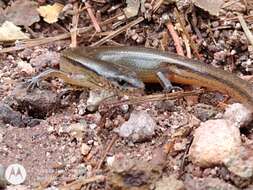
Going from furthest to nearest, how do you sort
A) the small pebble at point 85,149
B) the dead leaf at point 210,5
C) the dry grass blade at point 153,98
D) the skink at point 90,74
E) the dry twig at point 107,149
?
the dead leaf at point 210,5 < the skink at point 90,74 < the dry grass blade at point 153,98 < the small pebble at point 85,149 < the dry twig at point 107,149

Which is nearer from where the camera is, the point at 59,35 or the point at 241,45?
the point at 241,45

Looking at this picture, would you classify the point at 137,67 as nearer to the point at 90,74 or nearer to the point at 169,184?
the point at 90,74

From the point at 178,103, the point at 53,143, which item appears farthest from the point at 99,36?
the point at 53,143

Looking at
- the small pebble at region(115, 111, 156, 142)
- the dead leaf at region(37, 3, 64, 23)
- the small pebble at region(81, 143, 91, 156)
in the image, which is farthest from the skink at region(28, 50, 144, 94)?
the small pebble at region(81, 143, 91, 156)

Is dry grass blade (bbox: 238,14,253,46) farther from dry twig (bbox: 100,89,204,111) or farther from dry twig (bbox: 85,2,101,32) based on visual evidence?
dry twig (bbox: 85,2,101,32)

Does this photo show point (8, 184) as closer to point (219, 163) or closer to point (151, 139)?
point (151, 139)

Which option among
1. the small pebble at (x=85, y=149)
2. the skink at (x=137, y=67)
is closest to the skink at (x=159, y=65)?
the skink at (x=137, y=67)

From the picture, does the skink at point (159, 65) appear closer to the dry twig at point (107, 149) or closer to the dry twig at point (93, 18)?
the dry twig at point (93, 18)
